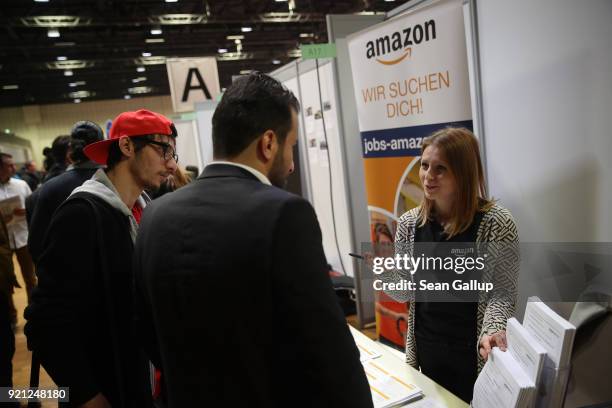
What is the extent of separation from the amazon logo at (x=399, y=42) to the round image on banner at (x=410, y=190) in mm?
530

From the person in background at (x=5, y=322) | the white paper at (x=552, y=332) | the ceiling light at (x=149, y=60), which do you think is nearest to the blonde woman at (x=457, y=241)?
the white paper at (x=552, y=332)

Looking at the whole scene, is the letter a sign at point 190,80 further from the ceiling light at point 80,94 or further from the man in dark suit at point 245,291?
the ceiling light at point 80,94

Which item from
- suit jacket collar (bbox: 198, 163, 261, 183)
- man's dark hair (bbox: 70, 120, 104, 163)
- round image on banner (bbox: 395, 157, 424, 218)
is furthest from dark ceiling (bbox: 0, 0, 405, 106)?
suit jacket collar (bbox: 198, 163, 261, 183)

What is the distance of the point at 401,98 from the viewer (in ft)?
7.19

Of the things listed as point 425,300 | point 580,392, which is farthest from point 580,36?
point 580,392

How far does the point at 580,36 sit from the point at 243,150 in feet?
5.04

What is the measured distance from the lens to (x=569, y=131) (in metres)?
1.78

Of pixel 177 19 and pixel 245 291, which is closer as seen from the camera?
pixel 245 291

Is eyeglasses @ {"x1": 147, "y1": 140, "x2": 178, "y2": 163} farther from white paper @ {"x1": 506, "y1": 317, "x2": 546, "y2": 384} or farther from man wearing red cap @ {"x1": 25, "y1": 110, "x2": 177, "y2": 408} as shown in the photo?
white paper @ {"x1": 506, "y1": 317, "x2": 546, "y2": 384}

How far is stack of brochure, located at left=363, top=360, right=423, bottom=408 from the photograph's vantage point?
1.28 metres

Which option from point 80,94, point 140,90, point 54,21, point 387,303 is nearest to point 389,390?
point 387,303

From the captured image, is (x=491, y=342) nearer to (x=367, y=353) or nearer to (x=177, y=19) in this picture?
(x=367, y=353)

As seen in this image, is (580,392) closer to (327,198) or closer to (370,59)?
(370,59)

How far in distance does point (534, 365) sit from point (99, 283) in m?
1.21
